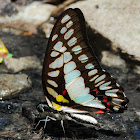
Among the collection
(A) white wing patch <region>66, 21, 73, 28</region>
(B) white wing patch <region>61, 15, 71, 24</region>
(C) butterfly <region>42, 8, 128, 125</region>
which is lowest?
(C) butterfly <region>42, 8, 128, 125</region>

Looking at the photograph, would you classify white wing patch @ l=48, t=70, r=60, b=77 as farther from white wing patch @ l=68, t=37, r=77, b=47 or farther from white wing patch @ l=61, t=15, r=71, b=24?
white wing patch @ l=61, t=15, r=71, b=24

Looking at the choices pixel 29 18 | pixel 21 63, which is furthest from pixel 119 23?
pixel 29 18

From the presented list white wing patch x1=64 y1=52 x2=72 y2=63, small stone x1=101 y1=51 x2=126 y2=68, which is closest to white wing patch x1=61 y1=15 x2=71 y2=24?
white wing patch x1=64 y1=52 x2=72 y2=63

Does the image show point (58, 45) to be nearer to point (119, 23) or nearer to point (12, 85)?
point (12, 85)

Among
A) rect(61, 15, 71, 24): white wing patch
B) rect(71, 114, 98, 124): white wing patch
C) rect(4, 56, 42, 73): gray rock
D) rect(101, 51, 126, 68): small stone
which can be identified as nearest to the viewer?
rect(61, 15, 71, 24): white wing patch

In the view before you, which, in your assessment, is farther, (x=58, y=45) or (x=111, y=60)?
(x=111, y=60)

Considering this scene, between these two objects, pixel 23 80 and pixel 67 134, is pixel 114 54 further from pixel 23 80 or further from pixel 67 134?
pixel 67 134
